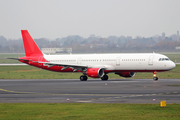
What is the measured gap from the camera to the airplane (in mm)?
47969

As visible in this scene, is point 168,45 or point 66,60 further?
point 168,45

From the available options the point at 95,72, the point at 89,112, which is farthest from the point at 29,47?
the point at 89,112

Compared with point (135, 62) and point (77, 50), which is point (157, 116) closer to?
point (135, 62)

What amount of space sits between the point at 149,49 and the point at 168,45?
12.1 m

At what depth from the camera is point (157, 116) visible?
56.5 ft

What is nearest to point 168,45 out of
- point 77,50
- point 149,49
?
point 149,49

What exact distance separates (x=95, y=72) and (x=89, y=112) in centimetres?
2963

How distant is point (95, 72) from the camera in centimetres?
4834

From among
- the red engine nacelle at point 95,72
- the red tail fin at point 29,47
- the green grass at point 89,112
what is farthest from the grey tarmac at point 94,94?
the red tail fin at point 29,47

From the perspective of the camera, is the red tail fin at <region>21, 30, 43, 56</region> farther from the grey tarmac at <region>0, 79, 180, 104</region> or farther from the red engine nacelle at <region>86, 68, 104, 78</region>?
the grey tarmac at <region>0, 79, 180, 104</region>

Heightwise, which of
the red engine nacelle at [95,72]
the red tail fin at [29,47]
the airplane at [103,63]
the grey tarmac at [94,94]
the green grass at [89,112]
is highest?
the red tail fin at [29,47]

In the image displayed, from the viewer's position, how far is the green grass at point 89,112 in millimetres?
17219

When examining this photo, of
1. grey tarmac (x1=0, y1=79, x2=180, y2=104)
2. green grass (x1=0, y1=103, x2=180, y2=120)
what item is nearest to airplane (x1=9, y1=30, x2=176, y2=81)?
grey tarmac (x1=0, y1=79, x2=180, y2=104)

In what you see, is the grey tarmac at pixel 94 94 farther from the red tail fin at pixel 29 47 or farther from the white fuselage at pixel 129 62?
the red tail fin at pixel 29 47
